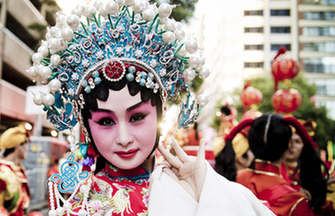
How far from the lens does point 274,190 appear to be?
344 centimetres

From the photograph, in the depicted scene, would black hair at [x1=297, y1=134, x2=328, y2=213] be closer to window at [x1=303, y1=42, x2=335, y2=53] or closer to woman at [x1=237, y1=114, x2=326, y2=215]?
woman at [x1=237, y1=114, x2=326, y2=215]

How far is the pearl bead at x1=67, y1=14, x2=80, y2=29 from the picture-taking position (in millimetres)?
1846

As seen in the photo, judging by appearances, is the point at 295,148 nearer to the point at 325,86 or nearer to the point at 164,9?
the point at 164,9

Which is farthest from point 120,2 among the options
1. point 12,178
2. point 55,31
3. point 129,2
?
point 12,178

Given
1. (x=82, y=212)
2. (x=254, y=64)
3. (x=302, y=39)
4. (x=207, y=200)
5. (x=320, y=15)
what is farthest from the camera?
(x=302, y=39)

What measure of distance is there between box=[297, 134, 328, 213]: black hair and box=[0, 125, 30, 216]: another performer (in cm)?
311

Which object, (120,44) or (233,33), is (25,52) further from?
(233,33)

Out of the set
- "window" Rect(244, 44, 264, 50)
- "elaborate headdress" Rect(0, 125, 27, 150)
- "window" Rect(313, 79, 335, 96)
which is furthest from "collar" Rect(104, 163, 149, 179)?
"window" Rect(313, 79, 335, 96)

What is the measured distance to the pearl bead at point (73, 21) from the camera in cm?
185

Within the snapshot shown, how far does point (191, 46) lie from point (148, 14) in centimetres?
30

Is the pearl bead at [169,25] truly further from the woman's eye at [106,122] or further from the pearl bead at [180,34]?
the woman's eye at [106,122]

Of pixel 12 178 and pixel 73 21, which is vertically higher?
pixel 73 21

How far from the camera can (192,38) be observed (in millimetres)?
2051

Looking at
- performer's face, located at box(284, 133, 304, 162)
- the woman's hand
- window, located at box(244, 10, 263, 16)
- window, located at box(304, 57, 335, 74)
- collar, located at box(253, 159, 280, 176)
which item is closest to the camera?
the woman's hand
